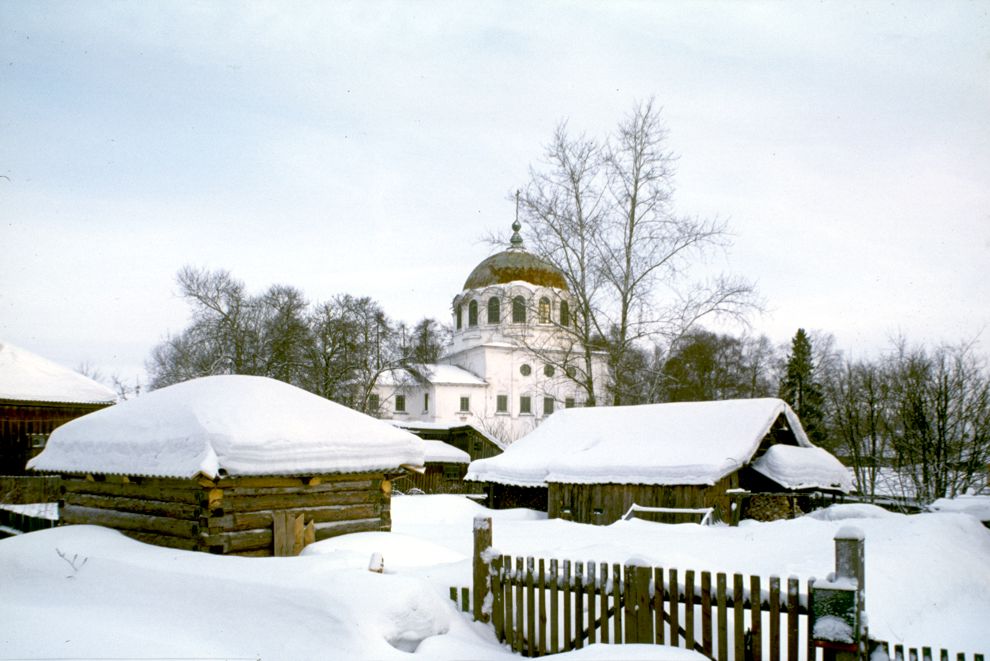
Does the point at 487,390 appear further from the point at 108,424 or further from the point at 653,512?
the point at 108,424

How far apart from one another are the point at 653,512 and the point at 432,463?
2072cm

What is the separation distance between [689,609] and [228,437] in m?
6.65

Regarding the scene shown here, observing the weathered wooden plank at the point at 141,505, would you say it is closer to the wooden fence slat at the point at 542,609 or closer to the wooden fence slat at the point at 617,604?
the wooden fence slat at the point at 542,609

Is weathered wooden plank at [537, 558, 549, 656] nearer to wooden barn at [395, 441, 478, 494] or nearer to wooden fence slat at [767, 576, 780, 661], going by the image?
wooden fence slat at [767, 576, 780, 661]

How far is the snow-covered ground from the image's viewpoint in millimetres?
6605

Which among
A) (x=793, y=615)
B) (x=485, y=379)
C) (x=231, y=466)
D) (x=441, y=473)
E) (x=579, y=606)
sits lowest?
(x=441, y=473)

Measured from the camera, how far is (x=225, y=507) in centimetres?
1047

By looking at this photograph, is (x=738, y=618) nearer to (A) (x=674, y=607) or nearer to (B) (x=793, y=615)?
(B) (x=793, y=615)

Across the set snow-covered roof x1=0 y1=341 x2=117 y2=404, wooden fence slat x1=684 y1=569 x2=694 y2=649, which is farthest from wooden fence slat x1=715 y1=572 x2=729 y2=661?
snow-covered roof x1=0 y1=341 x2=117 y2=404

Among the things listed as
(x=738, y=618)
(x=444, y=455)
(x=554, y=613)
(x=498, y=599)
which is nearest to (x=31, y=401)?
(x=444, y=455)

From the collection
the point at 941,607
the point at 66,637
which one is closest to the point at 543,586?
the point at 66,637

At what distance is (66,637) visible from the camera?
6.73 m

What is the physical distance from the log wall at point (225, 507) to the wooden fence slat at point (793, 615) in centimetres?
737

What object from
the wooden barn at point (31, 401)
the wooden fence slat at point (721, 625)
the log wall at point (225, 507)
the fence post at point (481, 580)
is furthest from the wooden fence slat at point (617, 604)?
the wooden barn at point (31, 401)
